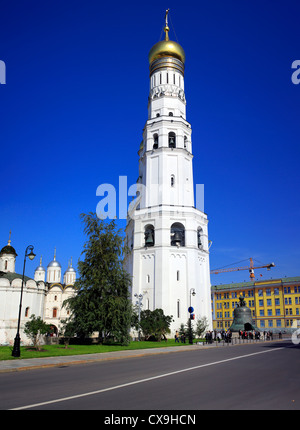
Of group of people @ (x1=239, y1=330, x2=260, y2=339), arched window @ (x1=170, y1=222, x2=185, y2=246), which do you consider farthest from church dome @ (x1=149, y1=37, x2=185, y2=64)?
group of people @ (x1=239, y1=330, x2=260, y2=339)

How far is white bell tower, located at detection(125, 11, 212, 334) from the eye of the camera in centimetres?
4316

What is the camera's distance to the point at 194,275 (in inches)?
1722

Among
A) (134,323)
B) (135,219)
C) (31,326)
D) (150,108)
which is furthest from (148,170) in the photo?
(31,326)

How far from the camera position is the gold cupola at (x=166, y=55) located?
172 feet

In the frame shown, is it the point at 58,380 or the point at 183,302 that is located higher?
the point at 183,302

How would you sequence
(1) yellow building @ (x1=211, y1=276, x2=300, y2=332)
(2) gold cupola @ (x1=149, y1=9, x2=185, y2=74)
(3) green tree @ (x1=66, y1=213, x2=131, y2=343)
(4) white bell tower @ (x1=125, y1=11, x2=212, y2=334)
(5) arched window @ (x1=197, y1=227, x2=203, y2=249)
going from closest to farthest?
(3) green tree @ (x1=66, y1=213, x2=131, y2=343) < (4) white bell tower @ (x1=125, y1=11, x2=212, y2=334) < (5) arched window @ (x1=197, y1=227, x2=203, y2=249) < (2) gold cupola @ (x1=149, y1=9, x2=185, y2=74) < (1) yellow building @ (x1=211, y1=276, x2=300, y2=332)

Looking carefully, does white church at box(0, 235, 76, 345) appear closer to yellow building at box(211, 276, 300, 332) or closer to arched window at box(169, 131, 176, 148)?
arched window at box(169, 131, 176, 148)

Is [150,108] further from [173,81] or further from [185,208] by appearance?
[185,208]

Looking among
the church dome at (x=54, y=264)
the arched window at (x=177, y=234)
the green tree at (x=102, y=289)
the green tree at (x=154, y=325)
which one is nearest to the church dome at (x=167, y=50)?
the arched window at (x=177, y=234)

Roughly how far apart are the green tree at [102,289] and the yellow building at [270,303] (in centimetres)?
5532

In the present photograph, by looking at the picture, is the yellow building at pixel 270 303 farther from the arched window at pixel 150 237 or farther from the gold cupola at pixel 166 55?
the gold cupola at pixel 166 55

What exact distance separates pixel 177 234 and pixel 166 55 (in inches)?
1047

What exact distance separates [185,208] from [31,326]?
27.7m

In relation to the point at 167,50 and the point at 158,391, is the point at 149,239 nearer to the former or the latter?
the point at 167,50
